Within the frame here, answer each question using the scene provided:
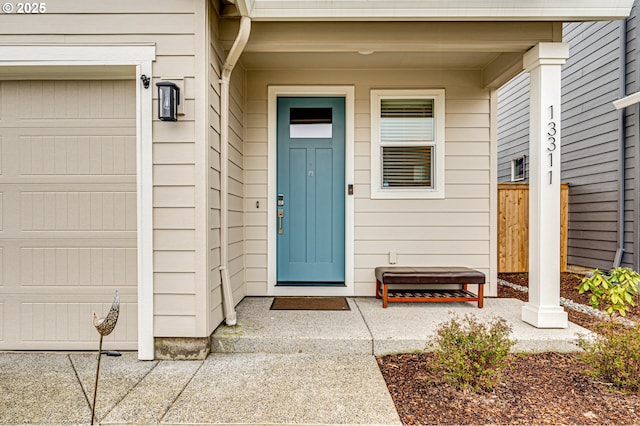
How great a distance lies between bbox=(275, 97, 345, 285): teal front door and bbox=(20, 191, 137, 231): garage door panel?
1.65 metres

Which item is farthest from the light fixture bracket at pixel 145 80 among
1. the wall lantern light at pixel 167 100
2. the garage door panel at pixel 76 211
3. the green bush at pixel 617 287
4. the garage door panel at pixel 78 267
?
the green bush at pixel 617 287

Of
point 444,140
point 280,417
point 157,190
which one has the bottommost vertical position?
point 280,417

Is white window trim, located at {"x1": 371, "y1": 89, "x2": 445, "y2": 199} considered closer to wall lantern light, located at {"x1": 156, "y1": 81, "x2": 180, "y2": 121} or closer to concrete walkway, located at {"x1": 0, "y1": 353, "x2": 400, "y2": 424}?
concrete walkway, located at {"x1": 0, "y1": 353, "x2": 400, "y2": 424}

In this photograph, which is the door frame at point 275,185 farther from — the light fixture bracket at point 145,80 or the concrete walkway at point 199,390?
the light fixture bracket at point 145,80

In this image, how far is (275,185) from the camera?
159 inches

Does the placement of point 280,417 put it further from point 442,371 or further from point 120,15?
point 120,15

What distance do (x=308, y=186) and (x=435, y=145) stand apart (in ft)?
4.73

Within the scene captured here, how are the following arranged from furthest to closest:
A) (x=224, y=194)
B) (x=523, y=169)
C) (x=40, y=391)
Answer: (x=523, y=169), (x=224, y=194), (x=40, y=391)

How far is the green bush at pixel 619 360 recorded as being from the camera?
7.04 ft

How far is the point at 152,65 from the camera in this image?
2668 mm

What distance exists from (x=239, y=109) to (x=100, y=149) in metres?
1.41

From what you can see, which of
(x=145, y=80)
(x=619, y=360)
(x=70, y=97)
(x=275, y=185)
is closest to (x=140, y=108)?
(x=145, y=80)

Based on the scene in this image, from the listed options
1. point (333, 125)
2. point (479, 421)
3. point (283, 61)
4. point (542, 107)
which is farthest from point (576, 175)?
point (479, 421)

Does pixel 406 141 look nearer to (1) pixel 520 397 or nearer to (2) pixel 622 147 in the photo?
(1) pixel 520 397
